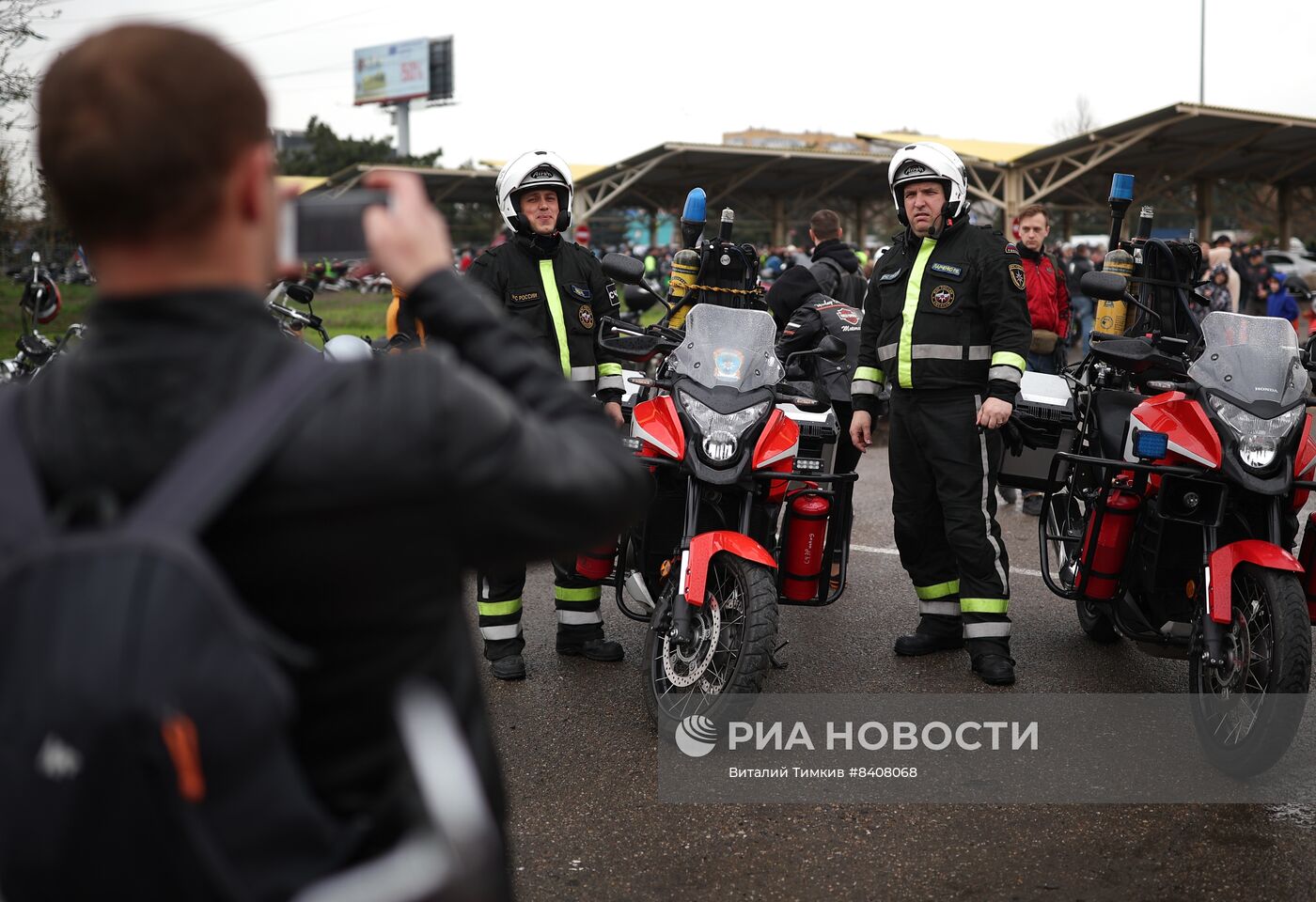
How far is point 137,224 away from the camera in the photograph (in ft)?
3.93

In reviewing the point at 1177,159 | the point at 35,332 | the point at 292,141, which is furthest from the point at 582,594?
the point at 292,141

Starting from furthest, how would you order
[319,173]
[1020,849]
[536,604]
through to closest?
[319,173], [536,604], [1020,849]

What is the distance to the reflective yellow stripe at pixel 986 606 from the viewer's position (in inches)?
200

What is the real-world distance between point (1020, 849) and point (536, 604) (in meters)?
3.24

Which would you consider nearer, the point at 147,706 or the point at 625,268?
the point at 147,706

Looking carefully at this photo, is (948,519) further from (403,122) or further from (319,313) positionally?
(403,122)

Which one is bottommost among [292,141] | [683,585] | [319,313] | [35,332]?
[319,313]

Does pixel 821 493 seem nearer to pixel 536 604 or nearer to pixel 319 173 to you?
pixel 536 604

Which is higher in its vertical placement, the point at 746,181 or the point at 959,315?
the point at 746,181

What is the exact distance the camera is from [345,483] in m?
1.19

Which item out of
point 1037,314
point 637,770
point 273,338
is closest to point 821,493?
point 637,770

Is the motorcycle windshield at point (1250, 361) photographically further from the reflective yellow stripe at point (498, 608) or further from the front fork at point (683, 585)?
the reflective yellow stripe at point (498, 608)

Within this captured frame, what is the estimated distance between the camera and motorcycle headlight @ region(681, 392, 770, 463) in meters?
4.53

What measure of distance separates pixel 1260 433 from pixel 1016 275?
1.28 metres
